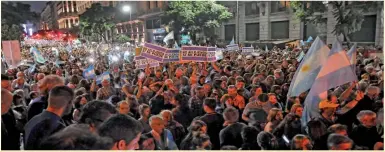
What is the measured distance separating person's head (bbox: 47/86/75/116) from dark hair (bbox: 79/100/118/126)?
191 millimetres

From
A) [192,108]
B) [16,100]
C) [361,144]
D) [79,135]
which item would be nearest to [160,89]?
[192,108]

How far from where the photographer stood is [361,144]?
4281mm

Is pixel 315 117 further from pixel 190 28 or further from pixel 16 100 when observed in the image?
pixel 190 28

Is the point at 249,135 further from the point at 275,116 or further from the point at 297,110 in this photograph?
the point at 297,110

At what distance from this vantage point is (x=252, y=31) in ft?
104

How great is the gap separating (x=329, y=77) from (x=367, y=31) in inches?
768

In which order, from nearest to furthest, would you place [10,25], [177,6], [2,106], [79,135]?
[79,135], [2,106], [177,6], [10,25]

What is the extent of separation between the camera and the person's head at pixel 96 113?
359 cm

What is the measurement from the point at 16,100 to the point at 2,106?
70.1 inches

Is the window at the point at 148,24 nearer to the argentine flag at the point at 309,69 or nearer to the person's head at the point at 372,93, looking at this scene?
the argentine flag at the point at 309,69

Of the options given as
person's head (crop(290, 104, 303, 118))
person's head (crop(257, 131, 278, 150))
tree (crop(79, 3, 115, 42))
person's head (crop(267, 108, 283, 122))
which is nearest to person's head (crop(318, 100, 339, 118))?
person's head (crop(290, 104, 303, 118))

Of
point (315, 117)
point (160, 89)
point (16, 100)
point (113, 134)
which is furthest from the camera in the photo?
point (160, 89)

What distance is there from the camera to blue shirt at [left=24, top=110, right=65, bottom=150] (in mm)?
3287

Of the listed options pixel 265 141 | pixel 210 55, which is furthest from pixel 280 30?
pixel 265 141
